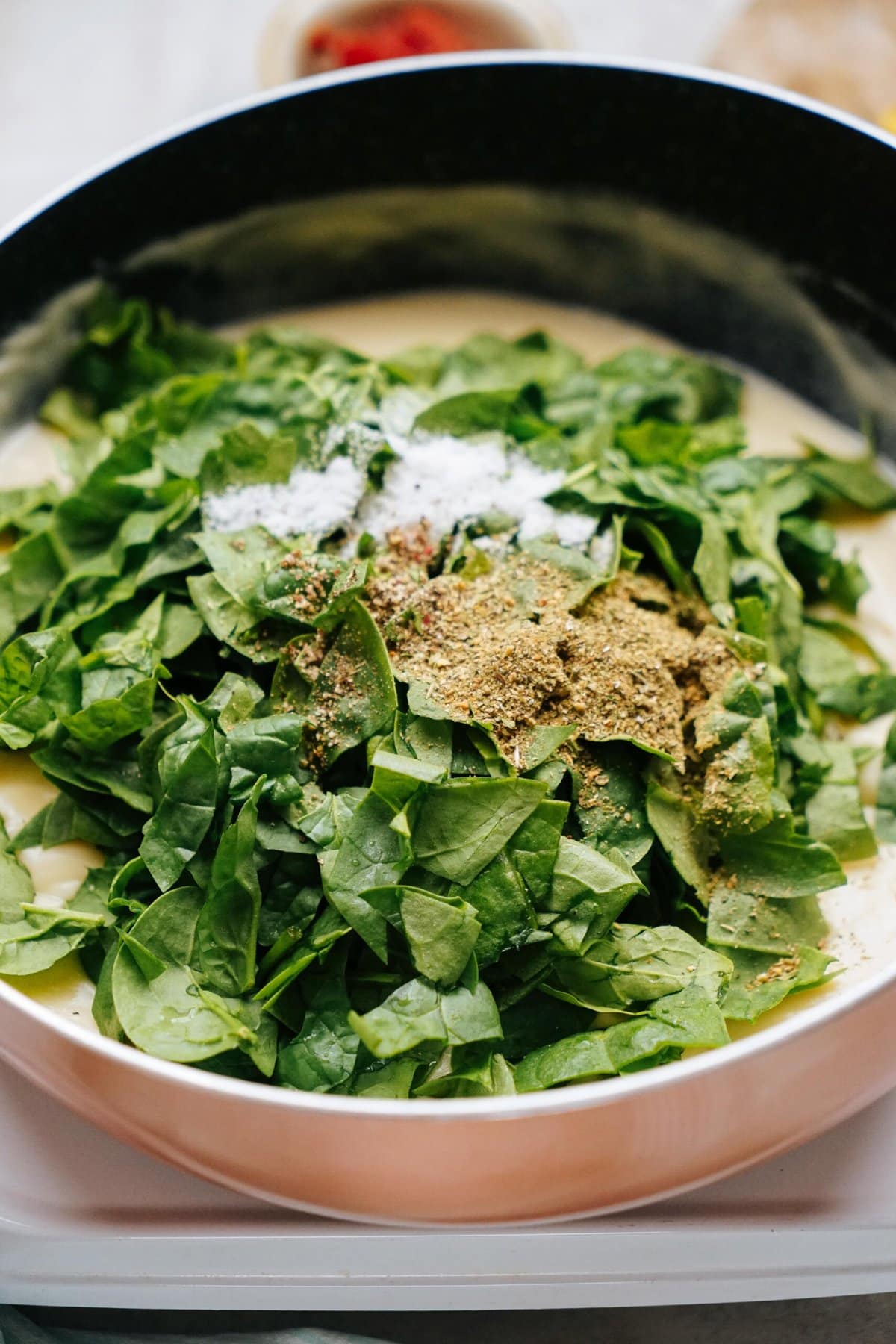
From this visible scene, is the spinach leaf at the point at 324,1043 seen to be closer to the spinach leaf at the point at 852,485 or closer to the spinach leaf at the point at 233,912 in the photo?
the spinach leaf at the point at 233,912

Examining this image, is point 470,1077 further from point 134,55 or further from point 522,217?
point 134,55

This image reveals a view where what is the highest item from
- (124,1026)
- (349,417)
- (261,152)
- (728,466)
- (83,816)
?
(261,152)

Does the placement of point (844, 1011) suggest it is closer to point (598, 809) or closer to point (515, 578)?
point (598, 809)

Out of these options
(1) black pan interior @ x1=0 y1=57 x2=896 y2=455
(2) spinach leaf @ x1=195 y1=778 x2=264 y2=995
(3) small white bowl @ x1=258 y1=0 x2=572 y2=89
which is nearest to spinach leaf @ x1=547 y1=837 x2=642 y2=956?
(2) spinach leaf @ x1=195 y1=778 x2=264 y2=995

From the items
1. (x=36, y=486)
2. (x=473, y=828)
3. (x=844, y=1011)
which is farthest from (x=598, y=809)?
(x=36, y=486)

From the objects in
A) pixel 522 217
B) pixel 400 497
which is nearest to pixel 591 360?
pixel 522 217

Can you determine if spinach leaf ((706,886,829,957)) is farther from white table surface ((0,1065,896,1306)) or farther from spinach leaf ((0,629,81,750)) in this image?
spinach leaf ((0,629,81,750))
